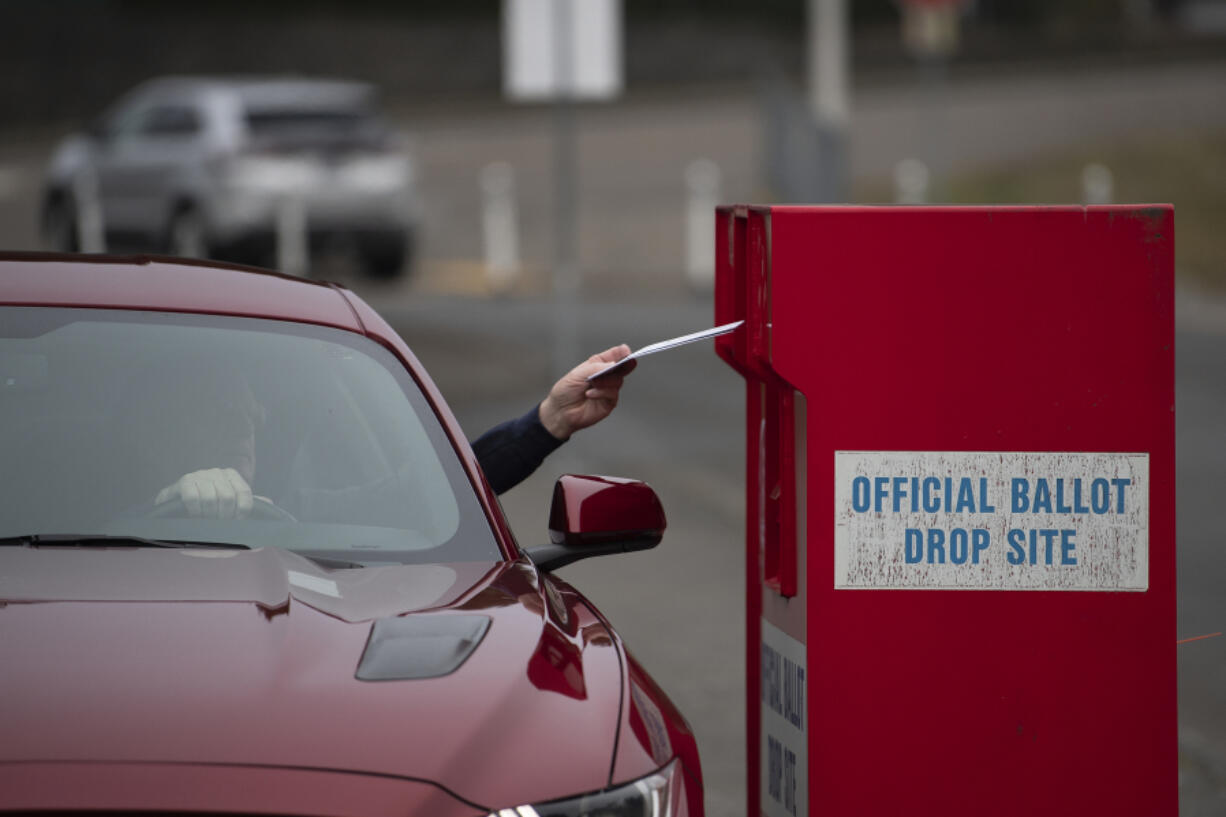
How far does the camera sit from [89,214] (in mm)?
20500

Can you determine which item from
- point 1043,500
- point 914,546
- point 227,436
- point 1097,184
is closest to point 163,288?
point 227,436

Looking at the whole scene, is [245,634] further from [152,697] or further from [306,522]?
[306,522]

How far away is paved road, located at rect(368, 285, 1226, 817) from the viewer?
666 cm

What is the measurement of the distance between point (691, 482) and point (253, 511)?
7.58 metres

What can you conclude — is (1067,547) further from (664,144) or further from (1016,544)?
(664,144)

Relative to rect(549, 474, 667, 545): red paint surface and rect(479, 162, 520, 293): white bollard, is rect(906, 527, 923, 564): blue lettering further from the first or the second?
rect(479, 162, 520, 293): white bollard

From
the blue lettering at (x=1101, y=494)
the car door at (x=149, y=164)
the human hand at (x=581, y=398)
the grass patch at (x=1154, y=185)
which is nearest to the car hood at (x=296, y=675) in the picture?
the blue lettering at (x=1101, y=494)

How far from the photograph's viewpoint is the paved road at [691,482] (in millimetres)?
6664

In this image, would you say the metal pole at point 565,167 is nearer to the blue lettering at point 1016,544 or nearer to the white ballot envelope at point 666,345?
the white ballot envelope at point 666,345

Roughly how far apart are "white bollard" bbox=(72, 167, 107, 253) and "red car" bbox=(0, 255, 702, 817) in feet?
53.6

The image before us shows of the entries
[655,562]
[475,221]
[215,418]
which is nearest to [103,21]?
[475,221]

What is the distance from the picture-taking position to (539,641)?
3363mm

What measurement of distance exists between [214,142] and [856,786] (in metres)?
16.3

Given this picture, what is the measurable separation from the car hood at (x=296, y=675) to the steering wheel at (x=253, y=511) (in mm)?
281
